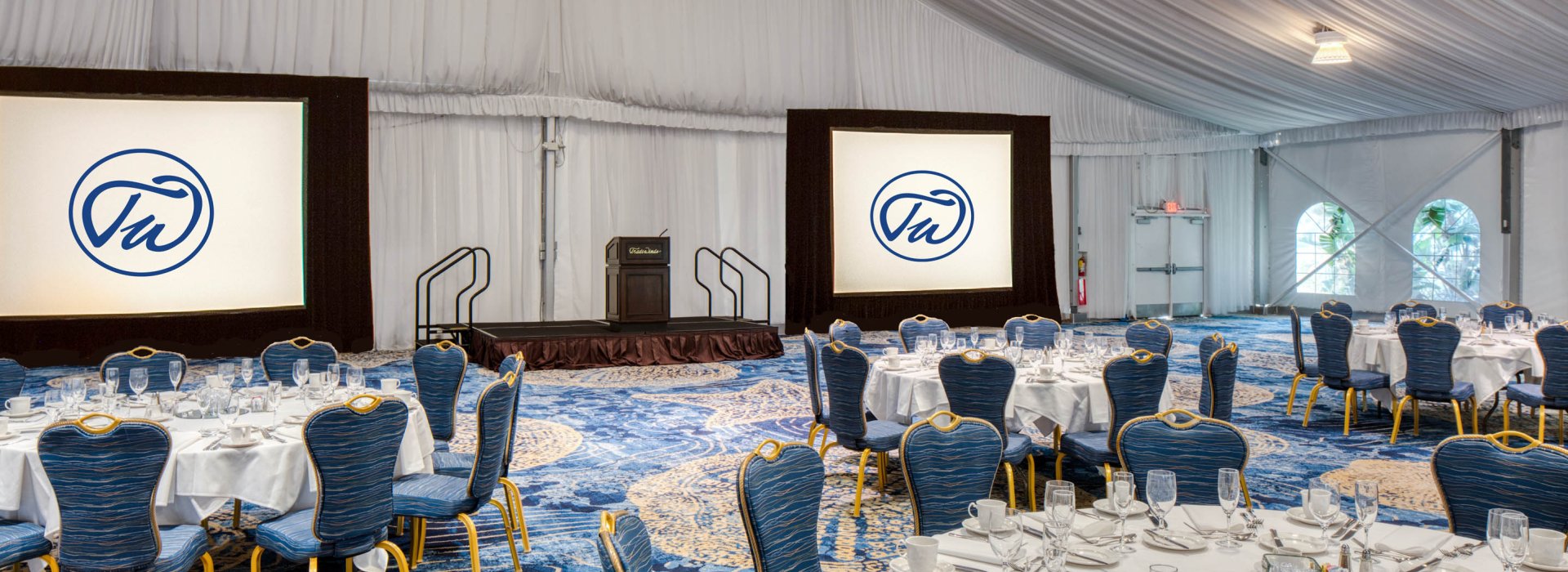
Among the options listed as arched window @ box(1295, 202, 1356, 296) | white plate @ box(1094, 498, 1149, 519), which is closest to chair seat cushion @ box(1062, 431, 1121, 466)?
white plate @ box(1094, 498, 1149, 519)

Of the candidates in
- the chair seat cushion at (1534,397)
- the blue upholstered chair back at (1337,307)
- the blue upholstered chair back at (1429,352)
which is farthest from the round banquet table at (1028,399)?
the blue upholstered chair back at (1337,307)

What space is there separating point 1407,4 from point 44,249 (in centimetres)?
1364

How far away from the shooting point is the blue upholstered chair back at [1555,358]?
6586 millimetres

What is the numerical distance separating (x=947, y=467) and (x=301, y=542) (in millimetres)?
2282

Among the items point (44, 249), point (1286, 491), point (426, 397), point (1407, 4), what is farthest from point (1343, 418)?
point (44, 249)

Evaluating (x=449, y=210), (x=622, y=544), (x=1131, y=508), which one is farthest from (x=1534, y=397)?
(x=449, y=210)

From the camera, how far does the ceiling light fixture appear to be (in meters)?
11.1

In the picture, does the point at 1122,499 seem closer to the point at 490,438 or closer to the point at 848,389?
the point at 490,438

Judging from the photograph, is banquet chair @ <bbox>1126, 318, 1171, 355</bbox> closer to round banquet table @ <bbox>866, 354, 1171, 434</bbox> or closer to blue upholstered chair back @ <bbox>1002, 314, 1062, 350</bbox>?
blue upholstered chair back @ <bbox>1002, 314, 1062, 350</bbox>

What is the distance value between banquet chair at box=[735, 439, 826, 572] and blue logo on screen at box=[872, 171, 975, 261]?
1149 cm

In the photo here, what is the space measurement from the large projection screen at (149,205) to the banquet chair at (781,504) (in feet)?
34.3

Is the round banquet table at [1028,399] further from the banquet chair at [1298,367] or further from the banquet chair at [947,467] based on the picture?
the banquet chair at [1298,367]

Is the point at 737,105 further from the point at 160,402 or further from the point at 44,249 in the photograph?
the point at 160,402

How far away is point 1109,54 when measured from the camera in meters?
14.9
